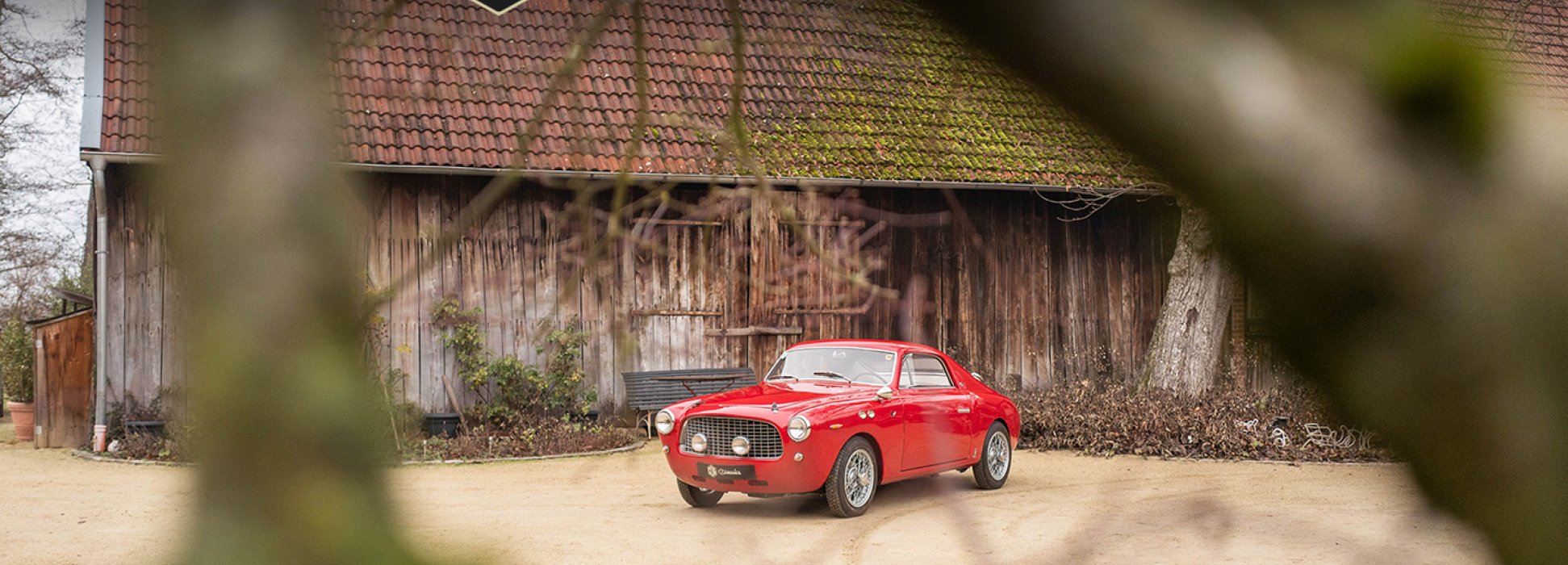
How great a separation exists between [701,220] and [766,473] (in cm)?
525

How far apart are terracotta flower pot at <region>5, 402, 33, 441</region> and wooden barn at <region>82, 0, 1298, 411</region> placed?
14.0 ft

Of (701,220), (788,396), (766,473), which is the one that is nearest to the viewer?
(766,473)

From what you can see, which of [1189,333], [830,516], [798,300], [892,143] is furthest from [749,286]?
[830,516]

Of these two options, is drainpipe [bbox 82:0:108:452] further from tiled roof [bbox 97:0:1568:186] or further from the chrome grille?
the chrome grille

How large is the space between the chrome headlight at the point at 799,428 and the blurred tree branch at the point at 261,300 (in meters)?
8.50

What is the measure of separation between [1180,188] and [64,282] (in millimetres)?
32424

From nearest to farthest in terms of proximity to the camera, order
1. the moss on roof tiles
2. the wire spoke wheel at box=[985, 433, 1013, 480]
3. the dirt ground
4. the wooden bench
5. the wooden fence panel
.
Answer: the dirt ground
the wire spoke wheel at box=[985, 433, 1013, 480]
the wooden fence panel
the wooden bench
the moss on roof tiles

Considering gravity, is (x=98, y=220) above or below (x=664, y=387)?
above

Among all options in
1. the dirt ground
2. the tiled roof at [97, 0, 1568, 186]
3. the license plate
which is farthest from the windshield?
the tiled roof at [97, 0, 1568, 186]

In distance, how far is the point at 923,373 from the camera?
10.7m

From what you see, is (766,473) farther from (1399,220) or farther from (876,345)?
(1399,220)

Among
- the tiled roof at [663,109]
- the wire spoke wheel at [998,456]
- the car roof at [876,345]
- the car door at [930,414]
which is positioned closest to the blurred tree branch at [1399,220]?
the car door at [930,414]

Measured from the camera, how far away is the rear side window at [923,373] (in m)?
10.5

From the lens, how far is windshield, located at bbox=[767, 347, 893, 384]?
410 inches
